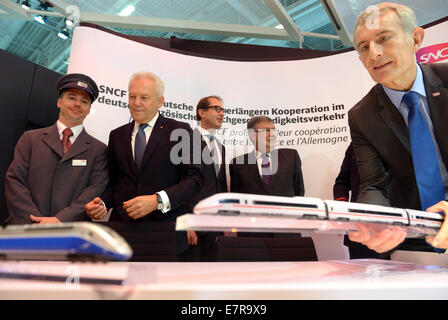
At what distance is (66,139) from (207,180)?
4.12 ft

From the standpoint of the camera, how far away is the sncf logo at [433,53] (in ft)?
10.7

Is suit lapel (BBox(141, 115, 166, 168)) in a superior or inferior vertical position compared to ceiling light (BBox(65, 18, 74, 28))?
inferior

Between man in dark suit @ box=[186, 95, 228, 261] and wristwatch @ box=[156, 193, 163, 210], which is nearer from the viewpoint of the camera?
wristwatch @ box=[156, 193, 163, 210]

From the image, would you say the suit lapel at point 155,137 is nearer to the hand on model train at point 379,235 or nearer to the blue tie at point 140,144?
the blue tie at point 140,144

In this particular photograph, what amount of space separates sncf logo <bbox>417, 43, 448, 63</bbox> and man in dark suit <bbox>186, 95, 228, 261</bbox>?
2.17m

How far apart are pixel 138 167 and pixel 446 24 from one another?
3.35 meters

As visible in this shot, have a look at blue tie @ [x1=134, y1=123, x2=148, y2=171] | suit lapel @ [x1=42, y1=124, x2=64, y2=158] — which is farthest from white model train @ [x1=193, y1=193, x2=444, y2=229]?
suit lapel @ [x1=42, y1=124, x2=64, y2=158]

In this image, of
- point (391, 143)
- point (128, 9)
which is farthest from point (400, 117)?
point (128, 9)

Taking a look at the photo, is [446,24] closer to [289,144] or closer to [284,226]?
[289,144]

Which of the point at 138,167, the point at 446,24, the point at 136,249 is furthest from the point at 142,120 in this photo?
the point at 446,24

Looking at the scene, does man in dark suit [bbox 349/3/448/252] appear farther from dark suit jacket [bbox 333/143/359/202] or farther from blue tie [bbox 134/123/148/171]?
blue tie [bbox 134/123/148/171]

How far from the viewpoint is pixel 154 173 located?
2.29 meters

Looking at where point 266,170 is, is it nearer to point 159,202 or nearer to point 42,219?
point 159,202

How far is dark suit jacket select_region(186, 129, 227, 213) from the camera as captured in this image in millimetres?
2914
